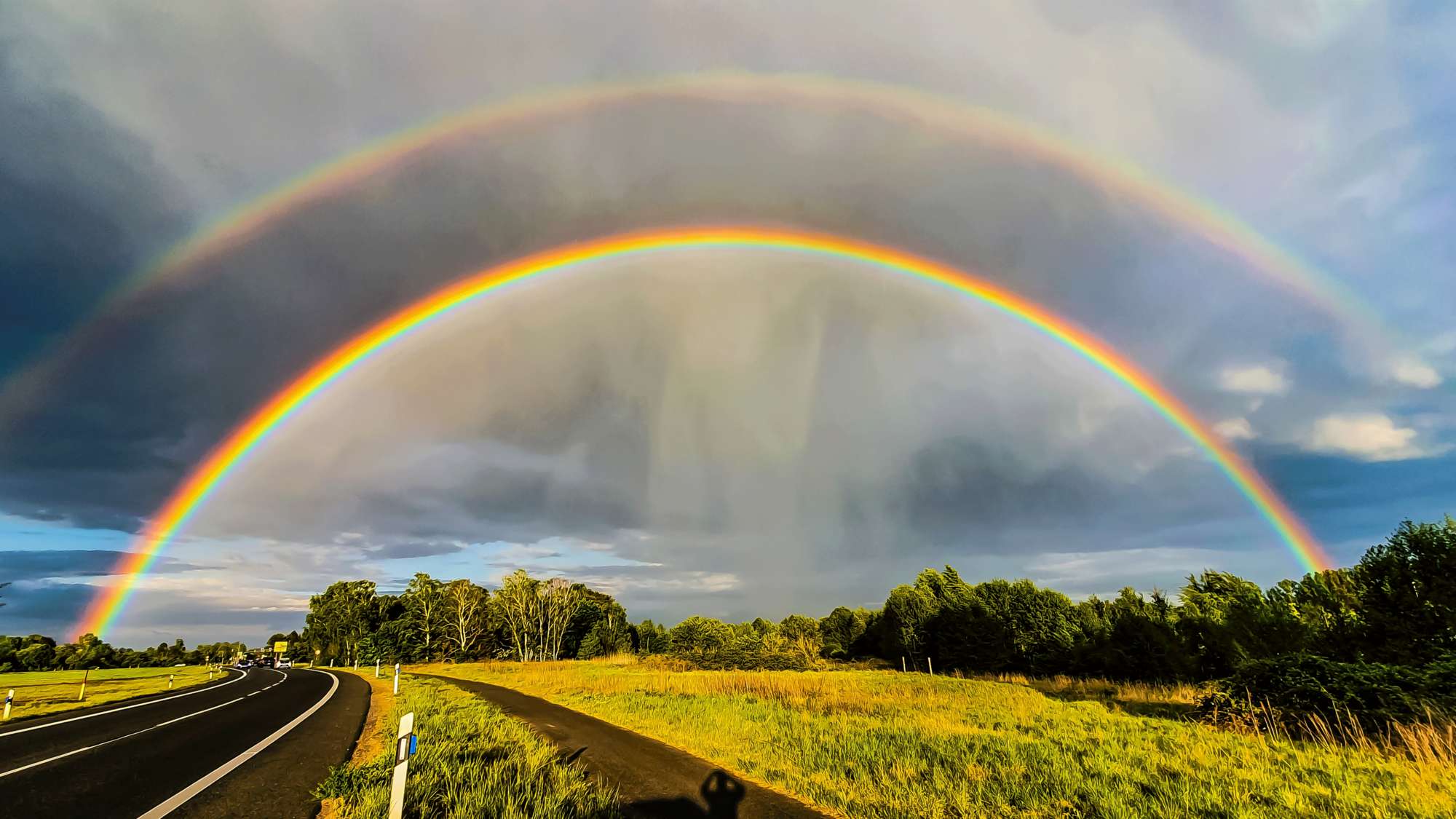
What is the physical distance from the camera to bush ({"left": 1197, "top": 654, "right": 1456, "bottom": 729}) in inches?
505

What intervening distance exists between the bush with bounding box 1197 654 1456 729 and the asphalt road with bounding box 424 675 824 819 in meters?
14.0

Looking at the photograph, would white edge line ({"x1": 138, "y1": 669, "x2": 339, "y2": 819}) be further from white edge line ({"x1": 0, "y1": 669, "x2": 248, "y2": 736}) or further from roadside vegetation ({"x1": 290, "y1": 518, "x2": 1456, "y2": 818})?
roadside vegetation ({"x1": 290, "y1": 518, "x2": 1456, "y2": 818})

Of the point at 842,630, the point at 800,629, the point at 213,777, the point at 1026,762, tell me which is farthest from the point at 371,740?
the point at 800,629

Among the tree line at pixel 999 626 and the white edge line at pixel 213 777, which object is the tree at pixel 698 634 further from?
the white edge line at pixel 213 777

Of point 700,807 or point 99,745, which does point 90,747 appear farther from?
point 700,807

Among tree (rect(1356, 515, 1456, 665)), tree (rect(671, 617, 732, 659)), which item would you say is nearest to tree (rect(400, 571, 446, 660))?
tree (rect(671, 617, 732, 659))

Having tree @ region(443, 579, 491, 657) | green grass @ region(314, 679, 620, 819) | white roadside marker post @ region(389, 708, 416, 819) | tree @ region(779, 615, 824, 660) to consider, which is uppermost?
white roadside marker post @ region(389, 708, 416, 819)

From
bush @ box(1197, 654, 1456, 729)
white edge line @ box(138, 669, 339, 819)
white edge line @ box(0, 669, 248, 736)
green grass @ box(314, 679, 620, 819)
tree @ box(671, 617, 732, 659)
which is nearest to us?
green grass @ box(314, 679, 620, 819)

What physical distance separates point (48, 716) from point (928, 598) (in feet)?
220

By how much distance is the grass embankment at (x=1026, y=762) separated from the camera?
8.26m

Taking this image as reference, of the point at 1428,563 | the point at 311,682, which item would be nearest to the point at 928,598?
the point at 1428,563

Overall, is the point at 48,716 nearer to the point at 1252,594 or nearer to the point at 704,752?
the point at 704,752

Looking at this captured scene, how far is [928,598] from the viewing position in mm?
66812

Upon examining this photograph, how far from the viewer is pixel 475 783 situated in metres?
8.73
